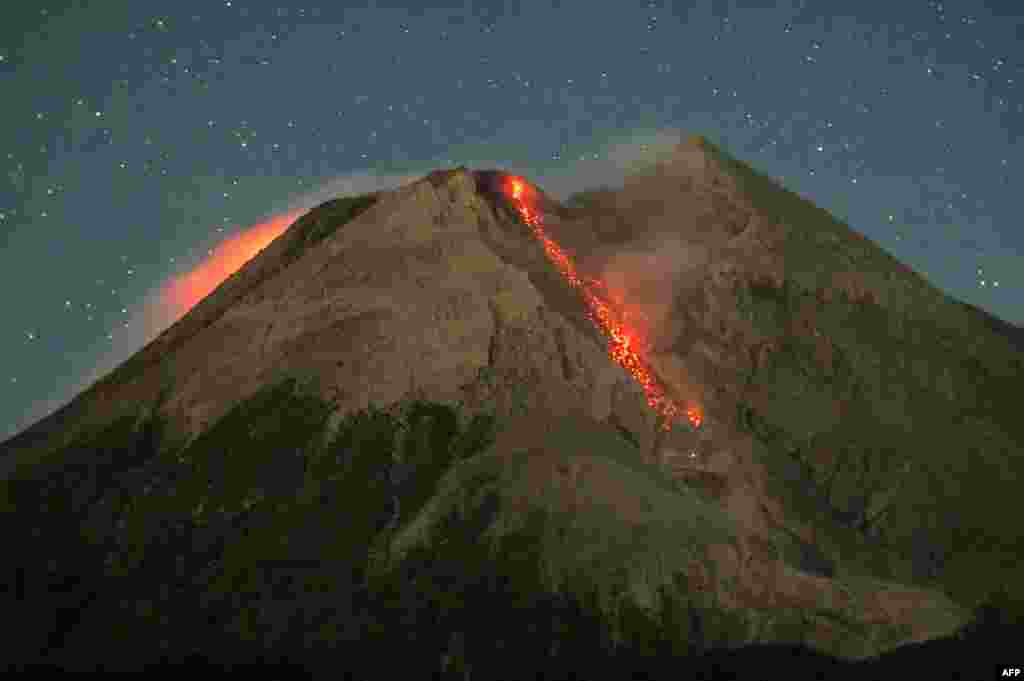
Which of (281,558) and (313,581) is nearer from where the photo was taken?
(313,581)

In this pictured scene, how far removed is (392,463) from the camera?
103688 mm

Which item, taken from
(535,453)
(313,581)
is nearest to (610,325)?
(535,453)

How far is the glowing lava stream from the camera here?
109938 mm

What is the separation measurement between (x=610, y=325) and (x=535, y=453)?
21069mm

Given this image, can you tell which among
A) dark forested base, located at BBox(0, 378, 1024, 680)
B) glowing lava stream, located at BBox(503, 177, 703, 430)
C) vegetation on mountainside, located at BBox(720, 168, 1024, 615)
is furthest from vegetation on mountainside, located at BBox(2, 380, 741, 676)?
vegetation on mountainside, located at BBox(720, 168, 1024, 615)

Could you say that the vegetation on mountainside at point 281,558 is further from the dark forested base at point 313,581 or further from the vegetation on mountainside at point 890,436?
the vegetation on mountainside at point 890,436

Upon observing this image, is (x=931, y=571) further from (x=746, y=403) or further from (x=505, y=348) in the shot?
(x=505, y=348)

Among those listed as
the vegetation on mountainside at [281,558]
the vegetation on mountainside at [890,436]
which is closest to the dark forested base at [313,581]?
the vegetation on mountainside at [281,558]

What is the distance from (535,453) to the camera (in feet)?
327

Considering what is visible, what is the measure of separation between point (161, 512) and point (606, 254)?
4307 centimetres

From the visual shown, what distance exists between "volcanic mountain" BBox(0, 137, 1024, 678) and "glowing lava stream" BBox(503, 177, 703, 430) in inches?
12.2

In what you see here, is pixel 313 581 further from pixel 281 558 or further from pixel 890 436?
pixel 890 436

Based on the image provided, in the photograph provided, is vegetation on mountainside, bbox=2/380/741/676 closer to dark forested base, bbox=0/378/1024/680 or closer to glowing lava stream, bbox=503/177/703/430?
dark forested base, bbox=0/378/1024/680

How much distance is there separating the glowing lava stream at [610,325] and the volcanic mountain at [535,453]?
12.2 inches
